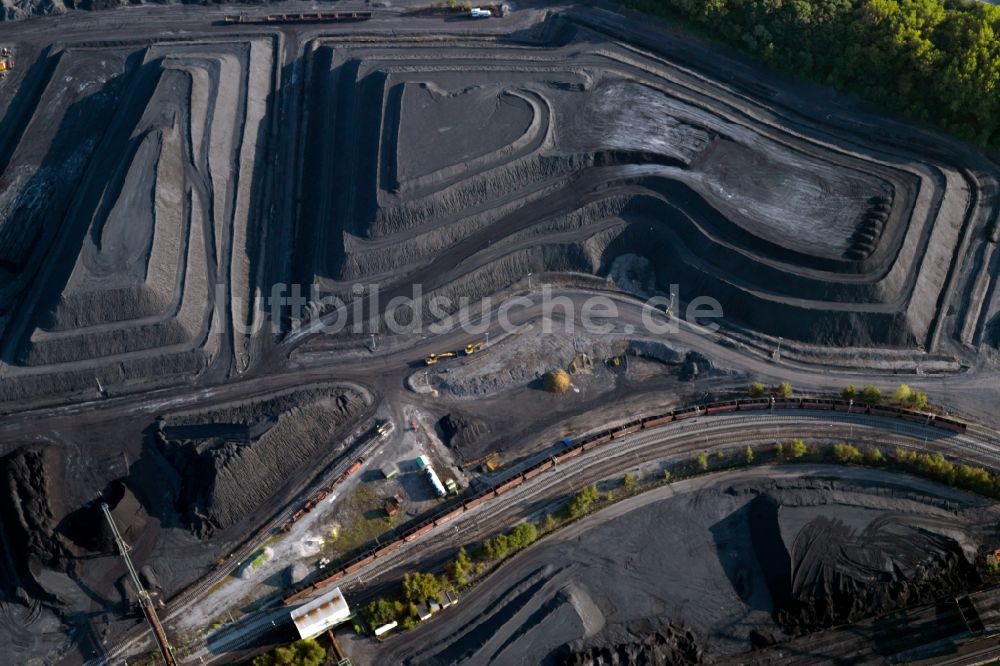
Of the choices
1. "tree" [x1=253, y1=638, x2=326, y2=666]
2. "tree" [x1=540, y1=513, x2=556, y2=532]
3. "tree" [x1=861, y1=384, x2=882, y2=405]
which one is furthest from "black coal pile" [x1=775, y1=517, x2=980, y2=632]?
"tree" [x1=253, y1=638, x2=326, y2=666]

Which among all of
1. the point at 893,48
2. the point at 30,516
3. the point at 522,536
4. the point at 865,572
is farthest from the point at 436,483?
the point at 893,48

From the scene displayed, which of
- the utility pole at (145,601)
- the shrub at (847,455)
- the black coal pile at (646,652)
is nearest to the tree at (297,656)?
the utility pole at (145,601)

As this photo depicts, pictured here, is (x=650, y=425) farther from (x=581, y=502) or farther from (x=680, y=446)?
(x=581, y=502)

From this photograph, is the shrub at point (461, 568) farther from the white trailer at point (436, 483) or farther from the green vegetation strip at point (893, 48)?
the green vegetation strip at point (893, 48)

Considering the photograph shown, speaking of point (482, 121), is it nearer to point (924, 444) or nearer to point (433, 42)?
point (433, 42)

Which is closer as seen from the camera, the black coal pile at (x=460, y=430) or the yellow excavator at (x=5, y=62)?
the black coal pile at (x=460, y=430)

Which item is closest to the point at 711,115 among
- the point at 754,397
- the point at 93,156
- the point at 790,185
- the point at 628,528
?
the point at 790,185

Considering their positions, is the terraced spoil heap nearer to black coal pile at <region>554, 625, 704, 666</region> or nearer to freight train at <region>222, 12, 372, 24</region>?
freight train at <region>222, 12, 372, 24</region>
